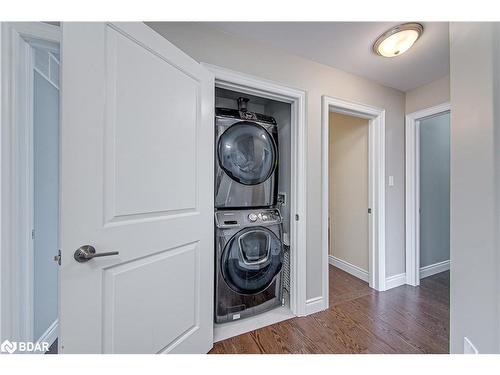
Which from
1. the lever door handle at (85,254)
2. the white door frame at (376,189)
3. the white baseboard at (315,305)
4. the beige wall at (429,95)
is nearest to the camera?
the lever door handle at (85,254)

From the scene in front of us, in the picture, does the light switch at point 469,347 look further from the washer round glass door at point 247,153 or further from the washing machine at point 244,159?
the washer round glass door at point 247,153

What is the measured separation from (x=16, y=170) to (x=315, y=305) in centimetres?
212

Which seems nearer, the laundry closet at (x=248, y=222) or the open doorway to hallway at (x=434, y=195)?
the laundry closet at (x=248, y=222)

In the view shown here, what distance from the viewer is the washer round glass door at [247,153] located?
1.64 metres

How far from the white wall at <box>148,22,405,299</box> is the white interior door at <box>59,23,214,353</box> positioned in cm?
30

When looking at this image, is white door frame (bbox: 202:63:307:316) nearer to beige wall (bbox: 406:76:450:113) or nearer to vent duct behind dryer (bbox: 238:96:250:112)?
vent duct behind dryer (bbox: 238:96:250:112)

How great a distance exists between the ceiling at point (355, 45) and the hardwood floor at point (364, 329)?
2147 mm

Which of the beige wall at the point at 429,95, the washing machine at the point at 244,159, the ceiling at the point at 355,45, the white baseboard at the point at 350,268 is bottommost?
the white baseboard at the point at 350,268

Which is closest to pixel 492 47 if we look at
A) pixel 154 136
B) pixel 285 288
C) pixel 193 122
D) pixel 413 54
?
pixel 413 54

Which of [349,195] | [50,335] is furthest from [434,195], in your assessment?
[50,335]

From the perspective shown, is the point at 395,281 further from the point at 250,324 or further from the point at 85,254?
the point at 85,254

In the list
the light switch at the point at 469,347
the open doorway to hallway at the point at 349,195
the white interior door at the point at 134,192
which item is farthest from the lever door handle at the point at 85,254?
the open doorway to hallway at the point at 349,195

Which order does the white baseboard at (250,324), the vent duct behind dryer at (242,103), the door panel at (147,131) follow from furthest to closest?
the vent duct behind dryer at (242,103) → the white baseboard at (250,324) → the door panel at (147,131)

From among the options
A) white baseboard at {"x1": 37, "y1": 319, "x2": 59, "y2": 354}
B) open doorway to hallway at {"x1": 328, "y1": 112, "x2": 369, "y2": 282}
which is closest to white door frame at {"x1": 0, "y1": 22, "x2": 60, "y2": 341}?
white baseboard at {"x1": 37, "y1": 319, "x2": 59, "y2": 354}
